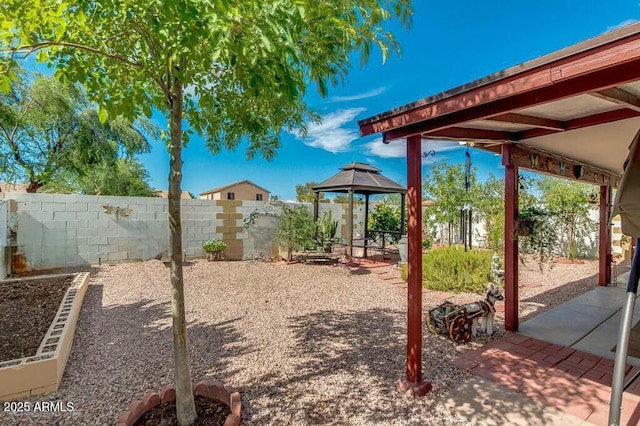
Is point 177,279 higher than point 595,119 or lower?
lower

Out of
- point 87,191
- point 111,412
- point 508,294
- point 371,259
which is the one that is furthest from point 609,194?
point 87,191

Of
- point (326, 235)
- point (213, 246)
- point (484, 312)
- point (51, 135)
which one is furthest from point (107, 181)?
point (484, 312)

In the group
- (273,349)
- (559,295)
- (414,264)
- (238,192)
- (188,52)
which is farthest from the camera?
(238,192)

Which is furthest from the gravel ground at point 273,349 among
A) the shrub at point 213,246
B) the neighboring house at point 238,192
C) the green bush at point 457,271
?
the neighboring house at point 238,192

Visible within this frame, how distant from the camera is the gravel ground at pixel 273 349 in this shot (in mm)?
2352

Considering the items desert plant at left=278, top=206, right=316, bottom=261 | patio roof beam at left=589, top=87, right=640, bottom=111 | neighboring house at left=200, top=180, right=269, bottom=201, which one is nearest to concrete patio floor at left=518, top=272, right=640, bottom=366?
patio roof beam at left=589, top=87, right=640, bottom=111

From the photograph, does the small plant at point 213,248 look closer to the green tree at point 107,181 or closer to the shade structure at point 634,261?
the green tree at point 107,181

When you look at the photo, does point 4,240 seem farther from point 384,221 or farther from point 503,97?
point 384,221

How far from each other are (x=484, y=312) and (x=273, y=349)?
98.3 inches

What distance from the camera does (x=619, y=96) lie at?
208 cm

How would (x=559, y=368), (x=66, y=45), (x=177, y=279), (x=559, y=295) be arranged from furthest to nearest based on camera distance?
1. (x=559, y=295)
2. (x=559, y=368)
3. (x=177, y=279)
4. (x=66, y=45)

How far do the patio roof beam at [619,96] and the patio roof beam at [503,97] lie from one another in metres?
0.28

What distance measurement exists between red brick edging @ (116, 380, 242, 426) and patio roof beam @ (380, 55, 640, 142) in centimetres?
240

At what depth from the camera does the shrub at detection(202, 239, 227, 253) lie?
8.27 m
